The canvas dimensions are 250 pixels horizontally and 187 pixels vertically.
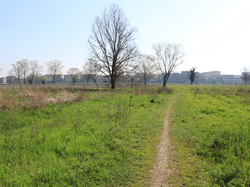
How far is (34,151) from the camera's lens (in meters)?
4.36

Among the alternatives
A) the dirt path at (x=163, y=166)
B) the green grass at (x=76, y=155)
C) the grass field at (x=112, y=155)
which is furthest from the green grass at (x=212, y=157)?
the green grass at (x=76, y=155)

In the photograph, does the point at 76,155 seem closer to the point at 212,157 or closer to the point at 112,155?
the point at 112,155

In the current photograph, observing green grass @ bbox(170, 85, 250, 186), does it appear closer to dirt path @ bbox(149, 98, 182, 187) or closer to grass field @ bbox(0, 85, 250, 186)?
grass field @ bbox(0, 85, 250, 186)

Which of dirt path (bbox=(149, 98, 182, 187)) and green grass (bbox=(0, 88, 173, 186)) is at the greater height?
green grass (bbox=(0, 88, 173, 186))

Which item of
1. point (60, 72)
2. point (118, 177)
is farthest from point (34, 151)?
point (60, 72)

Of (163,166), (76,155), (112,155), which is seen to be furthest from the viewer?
(112,155)

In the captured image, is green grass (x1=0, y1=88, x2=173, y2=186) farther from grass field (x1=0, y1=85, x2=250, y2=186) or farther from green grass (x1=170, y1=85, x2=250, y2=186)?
green grass (x1=170, y1=85, x2=250, y2=186)

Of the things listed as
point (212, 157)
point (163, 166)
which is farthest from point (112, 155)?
point (212, 157)

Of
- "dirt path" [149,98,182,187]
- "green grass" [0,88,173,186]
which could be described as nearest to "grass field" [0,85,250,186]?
"green grass" [0,88,173,186]

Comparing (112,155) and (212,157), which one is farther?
(112,155)

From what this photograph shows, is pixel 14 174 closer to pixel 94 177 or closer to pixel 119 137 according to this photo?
pixel 94 177

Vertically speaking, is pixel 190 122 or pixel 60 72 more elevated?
pixel 60 72

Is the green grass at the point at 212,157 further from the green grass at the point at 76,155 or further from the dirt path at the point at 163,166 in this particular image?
the green grass at the point at 76,155

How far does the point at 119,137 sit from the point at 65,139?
196 centimetres
